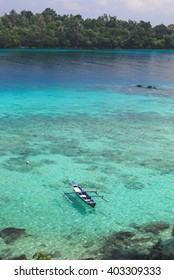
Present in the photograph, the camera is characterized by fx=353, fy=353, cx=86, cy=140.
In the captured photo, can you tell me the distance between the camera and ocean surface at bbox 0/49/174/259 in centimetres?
2203

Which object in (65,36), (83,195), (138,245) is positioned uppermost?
(65,36)

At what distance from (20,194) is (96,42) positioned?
165 meters

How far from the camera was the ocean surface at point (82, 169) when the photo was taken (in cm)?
2203

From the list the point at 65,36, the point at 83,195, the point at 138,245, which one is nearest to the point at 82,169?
the point at 83,195

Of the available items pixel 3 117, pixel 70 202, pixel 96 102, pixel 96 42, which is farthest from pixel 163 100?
pixel 96 42

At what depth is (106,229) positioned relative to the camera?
74.4 feet

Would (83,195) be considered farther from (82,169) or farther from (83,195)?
(82,169)

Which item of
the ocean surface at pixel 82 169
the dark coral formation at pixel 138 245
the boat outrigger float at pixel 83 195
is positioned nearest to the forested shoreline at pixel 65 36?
the ocean surface at pixel 82 169

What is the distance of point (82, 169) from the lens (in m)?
31.3

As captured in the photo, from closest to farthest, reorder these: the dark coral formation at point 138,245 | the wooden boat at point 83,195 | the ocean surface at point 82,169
→ the dark coral formation at point 138,245 < the ocean surface at point 82,169 < the wooden boat at point 83,195

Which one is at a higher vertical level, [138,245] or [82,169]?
[82,169]

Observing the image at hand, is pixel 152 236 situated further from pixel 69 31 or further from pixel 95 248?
pixel 69 31

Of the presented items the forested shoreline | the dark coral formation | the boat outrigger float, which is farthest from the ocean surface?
the forested shoreline

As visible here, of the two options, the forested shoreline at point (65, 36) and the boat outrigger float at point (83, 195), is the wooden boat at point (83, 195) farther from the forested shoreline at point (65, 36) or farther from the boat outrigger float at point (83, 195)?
the forested shoreline at point (65, 36)
